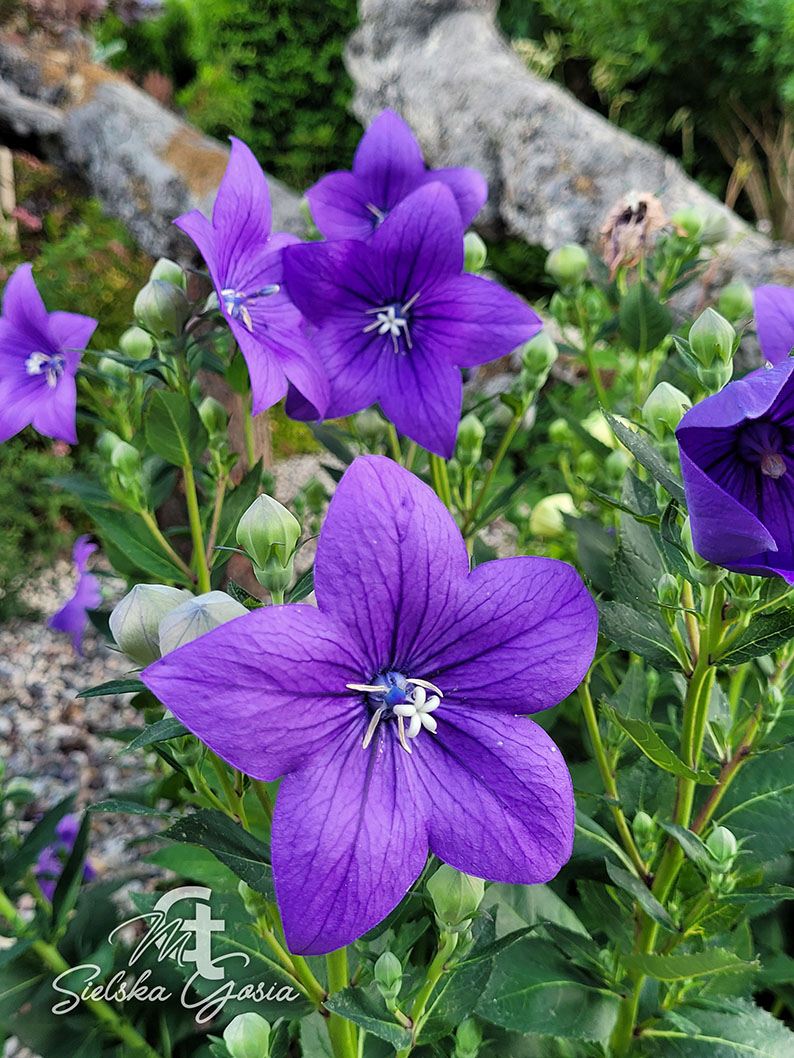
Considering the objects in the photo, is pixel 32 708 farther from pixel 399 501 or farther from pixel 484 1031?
pixel 399 501

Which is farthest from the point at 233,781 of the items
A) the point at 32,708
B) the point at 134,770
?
the point at 32,708

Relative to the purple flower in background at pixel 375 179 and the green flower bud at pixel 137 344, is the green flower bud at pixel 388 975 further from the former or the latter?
the purple flower in background at pixel 375 179

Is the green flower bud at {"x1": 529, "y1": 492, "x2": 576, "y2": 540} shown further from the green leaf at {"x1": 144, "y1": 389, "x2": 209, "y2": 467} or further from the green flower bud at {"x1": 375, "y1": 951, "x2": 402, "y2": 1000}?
the green flower bud at {"x1": 375, "y1": 951, "x2": 402, "y2": 1000}

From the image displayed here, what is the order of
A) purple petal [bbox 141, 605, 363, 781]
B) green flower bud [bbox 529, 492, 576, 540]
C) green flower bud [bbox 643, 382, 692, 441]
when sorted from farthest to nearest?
green flower bud [bbox 529, 492, 576, 540] → green flower bud [bbox 643, 382, 692, 441] → purple petal [bbox 141, 605, 363, 781]

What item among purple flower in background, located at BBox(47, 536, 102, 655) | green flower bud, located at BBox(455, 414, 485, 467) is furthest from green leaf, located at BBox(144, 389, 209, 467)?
purple flower in background, located at BBox(47, 536, 102, 655)

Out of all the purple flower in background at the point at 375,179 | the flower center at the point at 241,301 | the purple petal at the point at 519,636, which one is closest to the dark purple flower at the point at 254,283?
the flower center at the point at 241,301
